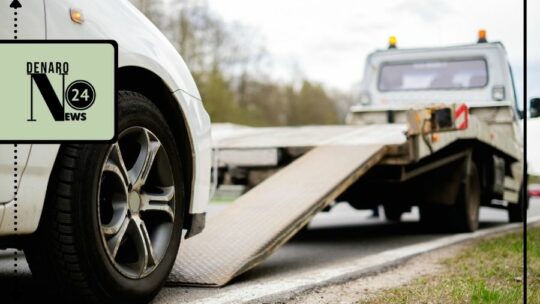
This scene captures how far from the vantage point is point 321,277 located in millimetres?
4914

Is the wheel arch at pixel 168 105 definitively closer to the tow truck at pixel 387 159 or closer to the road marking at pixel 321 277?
the road marking at pixel 321 277

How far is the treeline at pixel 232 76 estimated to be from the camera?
30727mm

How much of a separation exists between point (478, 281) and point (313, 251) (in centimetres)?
248

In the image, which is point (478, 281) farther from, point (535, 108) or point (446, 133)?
point (446, 133)

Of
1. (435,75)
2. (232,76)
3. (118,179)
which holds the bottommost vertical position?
(232,76)

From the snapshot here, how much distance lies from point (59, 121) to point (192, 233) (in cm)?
129

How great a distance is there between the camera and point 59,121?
9.89ft

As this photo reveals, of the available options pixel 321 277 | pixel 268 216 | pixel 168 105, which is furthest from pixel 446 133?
pixel 168 105

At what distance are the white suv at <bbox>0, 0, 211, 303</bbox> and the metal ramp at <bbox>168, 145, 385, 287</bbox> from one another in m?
0.69

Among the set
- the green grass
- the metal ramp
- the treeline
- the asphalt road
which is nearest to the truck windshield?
the asphalt road

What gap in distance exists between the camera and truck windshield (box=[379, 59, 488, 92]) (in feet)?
36.0

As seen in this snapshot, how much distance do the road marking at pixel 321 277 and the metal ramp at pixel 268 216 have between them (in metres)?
0.24

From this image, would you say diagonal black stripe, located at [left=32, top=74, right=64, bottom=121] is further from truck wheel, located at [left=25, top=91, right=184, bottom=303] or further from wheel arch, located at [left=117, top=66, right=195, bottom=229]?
wheel arch, located at [left=117, top=66, right=195, bottom=229]

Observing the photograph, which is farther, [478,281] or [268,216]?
[268,216]
